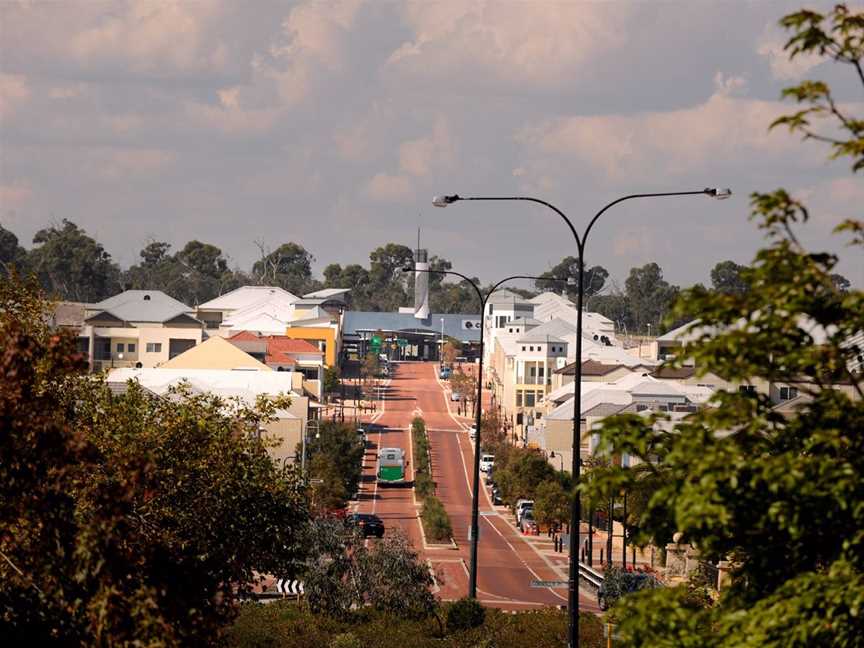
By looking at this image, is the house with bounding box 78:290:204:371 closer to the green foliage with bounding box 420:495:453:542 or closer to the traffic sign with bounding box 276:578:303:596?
the green foliage with bounding box 420:495:453:542

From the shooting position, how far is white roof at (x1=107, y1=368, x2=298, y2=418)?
85.3m

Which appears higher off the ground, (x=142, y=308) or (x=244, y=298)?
(x=244, y=298)

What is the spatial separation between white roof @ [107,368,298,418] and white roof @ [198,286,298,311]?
276 ft

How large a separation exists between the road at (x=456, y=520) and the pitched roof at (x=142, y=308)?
→ 22.8 meters

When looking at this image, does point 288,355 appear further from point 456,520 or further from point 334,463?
point 334,463

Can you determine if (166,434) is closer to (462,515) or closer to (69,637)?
(69,637)

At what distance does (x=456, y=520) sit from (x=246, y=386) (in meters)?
19.4

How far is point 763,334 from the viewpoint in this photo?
11.8 m

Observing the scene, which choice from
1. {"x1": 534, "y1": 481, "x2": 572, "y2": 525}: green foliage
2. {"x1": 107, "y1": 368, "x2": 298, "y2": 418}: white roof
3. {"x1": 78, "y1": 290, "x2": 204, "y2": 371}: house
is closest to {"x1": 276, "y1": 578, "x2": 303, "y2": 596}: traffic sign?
{"x1": 534, "y1": 481, "x2": 572, "y2": 525}: green foliage

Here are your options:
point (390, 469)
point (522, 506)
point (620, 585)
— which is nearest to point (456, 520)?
point (522, 506)

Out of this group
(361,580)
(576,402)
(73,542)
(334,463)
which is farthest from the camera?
(334,463)

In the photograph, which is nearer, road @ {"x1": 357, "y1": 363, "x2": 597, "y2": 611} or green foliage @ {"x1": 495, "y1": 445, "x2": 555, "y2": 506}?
Result: road @ {"x1": 357, "y1": 363, "x2": 597, "y2": 611}

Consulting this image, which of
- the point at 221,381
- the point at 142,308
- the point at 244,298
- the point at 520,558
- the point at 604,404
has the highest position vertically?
the point at 244,298

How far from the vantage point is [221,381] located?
92.6 m
